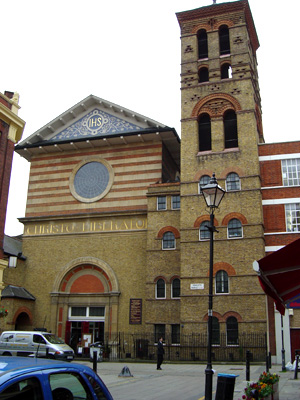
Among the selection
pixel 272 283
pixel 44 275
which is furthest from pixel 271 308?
pixel 272 283

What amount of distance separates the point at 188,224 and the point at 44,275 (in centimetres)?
1207

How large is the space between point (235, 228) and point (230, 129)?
766cm

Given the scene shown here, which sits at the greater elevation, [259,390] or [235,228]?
[235,228]

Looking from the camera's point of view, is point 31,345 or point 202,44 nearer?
point 31,345

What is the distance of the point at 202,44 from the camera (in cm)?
3406

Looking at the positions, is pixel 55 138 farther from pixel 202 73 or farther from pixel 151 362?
pixel 151 362

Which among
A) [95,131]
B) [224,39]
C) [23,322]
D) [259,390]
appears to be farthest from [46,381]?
[224,39]

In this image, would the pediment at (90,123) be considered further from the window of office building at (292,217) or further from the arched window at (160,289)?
the window of office building at (292,217)

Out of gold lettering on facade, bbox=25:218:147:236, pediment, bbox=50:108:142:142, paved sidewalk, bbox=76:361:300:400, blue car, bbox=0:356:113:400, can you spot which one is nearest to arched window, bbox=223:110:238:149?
pediment, bbox=50:108:142:142

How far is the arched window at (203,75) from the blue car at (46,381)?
30856 mm

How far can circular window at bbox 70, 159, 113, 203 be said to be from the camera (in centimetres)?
3450

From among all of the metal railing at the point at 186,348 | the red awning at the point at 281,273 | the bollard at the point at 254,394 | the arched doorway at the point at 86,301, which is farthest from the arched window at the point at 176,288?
the bollard at the point at 254,394

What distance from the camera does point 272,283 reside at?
9359 millimetres

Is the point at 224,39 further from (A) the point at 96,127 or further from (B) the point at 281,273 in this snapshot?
(B) the point at 281,273
